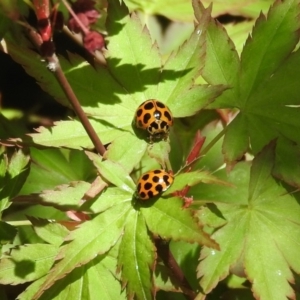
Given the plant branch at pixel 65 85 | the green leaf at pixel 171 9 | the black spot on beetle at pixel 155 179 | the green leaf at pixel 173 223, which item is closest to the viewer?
the plant branch at pixel 65 85

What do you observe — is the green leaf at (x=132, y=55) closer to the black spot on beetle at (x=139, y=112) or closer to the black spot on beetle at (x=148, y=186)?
the black spot on beetle at (x=139, y=112)

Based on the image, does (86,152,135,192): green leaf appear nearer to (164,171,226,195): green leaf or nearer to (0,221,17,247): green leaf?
(164,171,226,195): green leaf

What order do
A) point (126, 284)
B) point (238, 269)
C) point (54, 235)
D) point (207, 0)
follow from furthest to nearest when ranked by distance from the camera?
point (207, 0) → point (238, 269) → point (54, 235) → point (126, 284)

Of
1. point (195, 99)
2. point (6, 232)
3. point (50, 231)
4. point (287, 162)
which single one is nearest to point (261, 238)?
point (287, 162)

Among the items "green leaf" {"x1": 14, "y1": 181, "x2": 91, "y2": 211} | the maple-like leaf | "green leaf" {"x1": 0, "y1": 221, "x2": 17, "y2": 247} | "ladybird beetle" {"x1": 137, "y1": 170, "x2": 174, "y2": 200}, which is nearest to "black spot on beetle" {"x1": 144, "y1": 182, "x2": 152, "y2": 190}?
"ladybird beetle" {"x1": 137, "y1": 170, "x2": 174, "y2": 200}

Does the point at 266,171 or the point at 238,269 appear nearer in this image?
the point at 266,171

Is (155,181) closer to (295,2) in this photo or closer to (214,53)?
(214,53)

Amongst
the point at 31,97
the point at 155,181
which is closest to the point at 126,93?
the point at 155,181

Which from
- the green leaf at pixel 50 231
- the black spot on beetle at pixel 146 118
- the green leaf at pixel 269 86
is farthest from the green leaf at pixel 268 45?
the green leaf at pixel 50 231
